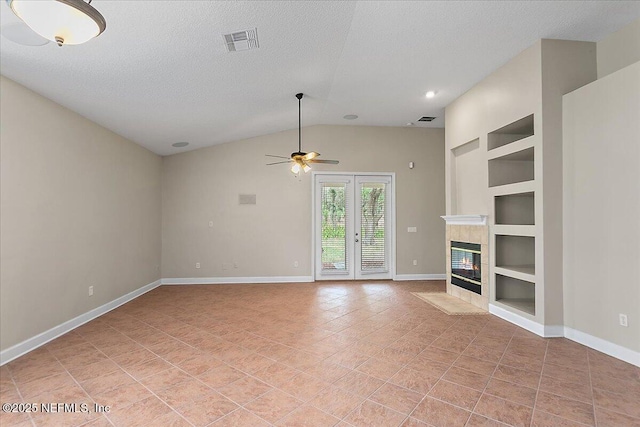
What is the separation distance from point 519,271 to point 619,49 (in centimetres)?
271

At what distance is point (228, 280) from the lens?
7.34m

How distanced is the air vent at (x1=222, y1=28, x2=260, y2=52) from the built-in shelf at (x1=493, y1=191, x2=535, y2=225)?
376 centimetres

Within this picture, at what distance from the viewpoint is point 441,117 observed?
22.5ft

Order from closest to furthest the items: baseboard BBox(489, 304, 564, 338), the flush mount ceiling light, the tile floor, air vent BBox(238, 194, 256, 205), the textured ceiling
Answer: the flush mount ceiling light < the tile floor < the textured ceiling < baseboard BBox(489, 304, 564, 338) < air vent BBox(238, 194, 256, 205)

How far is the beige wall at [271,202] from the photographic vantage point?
23.9 feet

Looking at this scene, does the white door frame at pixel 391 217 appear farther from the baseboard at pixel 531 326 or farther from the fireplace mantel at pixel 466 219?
the baseboard at pixel 531 326

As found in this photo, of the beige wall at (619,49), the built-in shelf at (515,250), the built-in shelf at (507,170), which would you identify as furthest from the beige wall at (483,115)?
the beige wall at (619,49)

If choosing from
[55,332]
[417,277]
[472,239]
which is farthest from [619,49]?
[55,332]

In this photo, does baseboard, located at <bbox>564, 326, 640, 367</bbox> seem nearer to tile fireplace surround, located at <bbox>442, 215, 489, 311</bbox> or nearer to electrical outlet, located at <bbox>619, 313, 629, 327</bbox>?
electrical outlet, located at <bbox>619, 313, 629, 327</bbox>

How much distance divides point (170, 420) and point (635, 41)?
18.1ft

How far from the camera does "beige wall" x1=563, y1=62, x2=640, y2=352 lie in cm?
318

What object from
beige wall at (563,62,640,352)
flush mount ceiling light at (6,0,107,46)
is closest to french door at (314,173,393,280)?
beige wall at (563,62,640,352)

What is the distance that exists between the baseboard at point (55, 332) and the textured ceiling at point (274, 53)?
8.52 ft

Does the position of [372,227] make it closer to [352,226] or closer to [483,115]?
[352,226]
